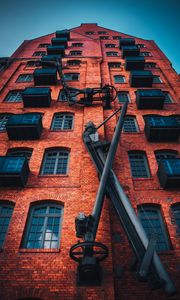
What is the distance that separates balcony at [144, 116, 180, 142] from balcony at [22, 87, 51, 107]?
7311 mm

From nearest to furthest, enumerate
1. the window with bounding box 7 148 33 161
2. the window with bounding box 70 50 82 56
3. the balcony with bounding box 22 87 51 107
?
the window with bounding box 7 148 33 161
the balcony with bounding box 22 87 51 107
the window with bounding box 70 50 82 56

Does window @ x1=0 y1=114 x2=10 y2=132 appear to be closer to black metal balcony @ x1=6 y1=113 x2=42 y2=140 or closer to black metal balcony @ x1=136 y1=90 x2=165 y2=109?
black metal balcony @ x1=6 y1=113 x2=42 y2=140

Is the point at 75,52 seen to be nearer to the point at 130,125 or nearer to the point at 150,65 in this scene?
the point at 150,65

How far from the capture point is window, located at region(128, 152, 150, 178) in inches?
464

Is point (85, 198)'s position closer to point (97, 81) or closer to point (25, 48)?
point (97, 81)

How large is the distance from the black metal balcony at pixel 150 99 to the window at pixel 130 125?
1293mm

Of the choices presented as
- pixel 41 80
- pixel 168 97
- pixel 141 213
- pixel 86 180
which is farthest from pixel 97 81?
pixel 141 213

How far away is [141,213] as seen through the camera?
9.91m

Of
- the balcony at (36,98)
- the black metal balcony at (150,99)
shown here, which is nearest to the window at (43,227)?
the balcony at (36,98)

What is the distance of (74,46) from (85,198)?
2531 cm

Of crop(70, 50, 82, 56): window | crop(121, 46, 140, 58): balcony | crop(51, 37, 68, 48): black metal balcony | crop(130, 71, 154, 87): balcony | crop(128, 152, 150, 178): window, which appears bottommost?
crop(128, 152, 150, 178): window

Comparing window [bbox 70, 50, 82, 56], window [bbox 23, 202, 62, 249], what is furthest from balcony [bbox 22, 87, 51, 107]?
window [bbox 70, 50, 82, 56]

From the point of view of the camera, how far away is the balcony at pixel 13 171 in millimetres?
9953

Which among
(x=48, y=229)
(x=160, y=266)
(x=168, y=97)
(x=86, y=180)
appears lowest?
(x=160, y=266)
